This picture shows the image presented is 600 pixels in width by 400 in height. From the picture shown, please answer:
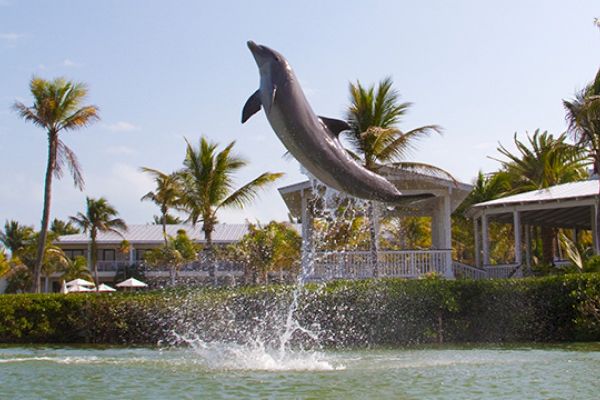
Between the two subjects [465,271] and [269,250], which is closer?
[465,271]

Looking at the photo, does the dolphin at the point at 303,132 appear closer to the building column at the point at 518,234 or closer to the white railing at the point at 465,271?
the white railing at the point at 465,271

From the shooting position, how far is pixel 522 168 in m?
46.1

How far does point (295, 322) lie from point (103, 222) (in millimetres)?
48679

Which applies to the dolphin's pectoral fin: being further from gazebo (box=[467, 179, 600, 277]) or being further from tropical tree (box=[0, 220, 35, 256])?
tropical tree (box=[0, 220, 35, 256])

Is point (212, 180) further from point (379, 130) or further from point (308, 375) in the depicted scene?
point (308, 375)

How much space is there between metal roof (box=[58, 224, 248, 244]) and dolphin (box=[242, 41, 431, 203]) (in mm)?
55932

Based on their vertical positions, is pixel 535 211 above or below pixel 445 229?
above

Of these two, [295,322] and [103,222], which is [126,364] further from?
[103,222]

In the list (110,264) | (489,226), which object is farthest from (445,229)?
(110,264)

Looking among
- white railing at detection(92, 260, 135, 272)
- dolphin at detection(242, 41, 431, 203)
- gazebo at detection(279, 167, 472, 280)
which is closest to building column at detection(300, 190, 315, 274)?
gazebo at detection(279, 167, 472, 280)

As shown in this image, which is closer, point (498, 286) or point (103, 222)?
point (498, 286)

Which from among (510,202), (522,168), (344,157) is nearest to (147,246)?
(522,168)

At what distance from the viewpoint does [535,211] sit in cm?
3186

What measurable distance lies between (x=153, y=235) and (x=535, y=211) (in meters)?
43.3
